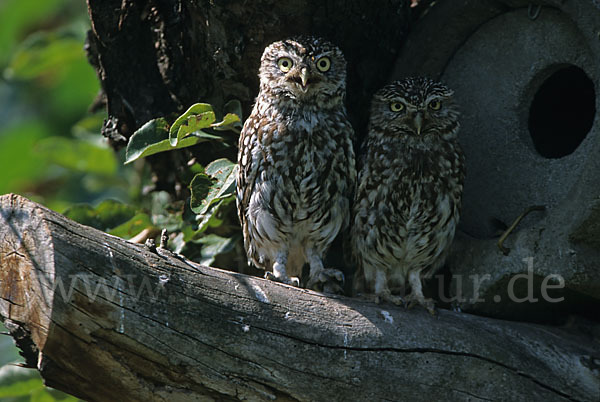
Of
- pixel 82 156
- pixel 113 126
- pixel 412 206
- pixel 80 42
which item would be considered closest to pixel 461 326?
pixel 412 206

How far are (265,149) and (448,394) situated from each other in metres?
1.37

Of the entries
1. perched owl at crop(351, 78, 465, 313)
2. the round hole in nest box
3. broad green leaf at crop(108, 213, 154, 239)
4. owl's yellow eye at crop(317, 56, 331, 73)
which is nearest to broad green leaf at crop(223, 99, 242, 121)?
owl's yellow eye at crop(317, 56, 331, 73)

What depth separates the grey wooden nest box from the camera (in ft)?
10.7

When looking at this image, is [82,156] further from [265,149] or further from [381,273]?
[381,273]

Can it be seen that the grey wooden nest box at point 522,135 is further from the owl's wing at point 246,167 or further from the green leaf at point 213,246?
the green leaf at point 213,246

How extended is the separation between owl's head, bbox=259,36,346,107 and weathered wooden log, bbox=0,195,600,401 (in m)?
0.98

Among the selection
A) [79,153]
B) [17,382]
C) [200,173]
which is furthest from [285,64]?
[17,382]

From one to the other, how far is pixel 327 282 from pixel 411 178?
0.65m

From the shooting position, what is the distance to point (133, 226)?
13.2 ft

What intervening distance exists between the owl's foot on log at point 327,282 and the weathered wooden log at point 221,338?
0.31 metres

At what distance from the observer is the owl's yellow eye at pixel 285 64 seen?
11.3ft

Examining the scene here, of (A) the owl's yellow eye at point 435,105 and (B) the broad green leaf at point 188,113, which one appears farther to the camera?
(A) the owl's yellow eye at point 435,105

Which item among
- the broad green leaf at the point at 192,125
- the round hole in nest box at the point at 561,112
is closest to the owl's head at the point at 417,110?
the round hole in nest box at the point at 561,112

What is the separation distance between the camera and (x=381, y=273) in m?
3.80
